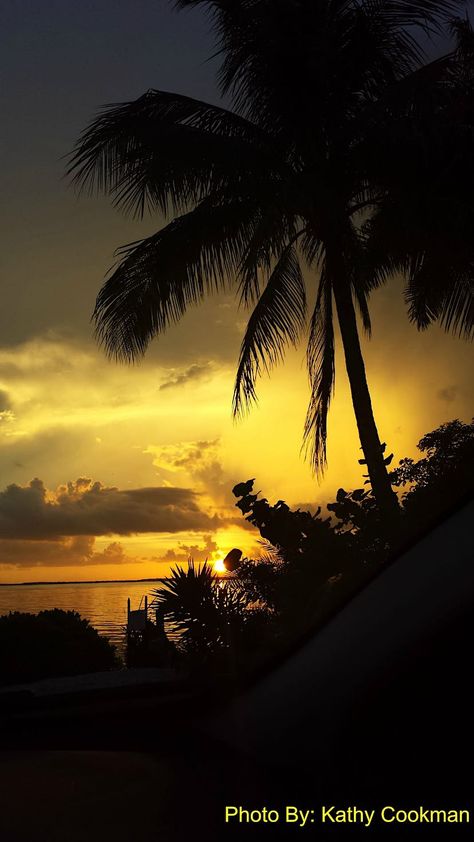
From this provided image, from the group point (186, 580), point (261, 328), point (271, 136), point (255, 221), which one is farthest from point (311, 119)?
A: point (186, 580)

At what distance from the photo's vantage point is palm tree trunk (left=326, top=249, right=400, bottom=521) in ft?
35.1

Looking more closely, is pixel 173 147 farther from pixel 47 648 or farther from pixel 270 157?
pixel 47 648

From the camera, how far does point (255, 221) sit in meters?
10.6

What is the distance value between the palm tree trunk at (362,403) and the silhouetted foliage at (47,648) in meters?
6.64

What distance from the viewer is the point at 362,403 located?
35.6 feet

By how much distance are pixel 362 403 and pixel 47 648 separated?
764 cm

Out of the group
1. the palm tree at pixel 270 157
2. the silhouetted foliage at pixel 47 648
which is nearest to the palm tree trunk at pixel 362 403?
the palm tree at pixel 270 157

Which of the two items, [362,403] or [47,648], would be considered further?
[47,648]

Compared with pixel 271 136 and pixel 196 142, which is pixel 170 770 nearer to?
pixel 196 142

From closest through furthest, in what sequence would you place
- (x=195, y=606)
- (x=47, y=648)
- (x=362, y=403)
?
1. (x=195, y=606)
2. (x=362, y=403)
3. (x=47, y=648)

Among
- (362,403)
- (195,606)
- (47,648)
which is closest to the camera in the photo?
(195,606)

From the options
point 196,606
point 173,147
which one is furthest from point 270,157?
point 196,606

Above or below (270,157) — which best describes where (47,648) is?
below

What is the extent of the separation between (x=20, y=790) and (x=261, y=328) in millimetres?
10201
